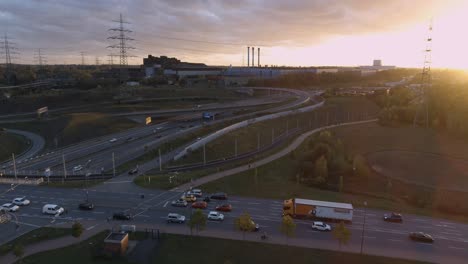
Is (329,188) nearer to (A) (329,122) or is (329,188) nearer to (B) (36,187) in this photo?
(B) (36,187)

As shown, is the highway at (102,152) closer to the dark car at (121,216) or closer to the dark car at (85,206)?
the dark car at (85,206)

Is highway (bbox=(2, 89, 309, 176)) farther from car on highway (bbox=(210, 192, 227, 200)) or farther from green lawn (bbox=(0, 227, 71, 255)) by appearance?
car on highway (bbox=(210, 192, 227, 200))

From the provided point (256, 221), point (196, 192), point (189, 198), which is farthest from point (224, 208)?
point (196, 192)

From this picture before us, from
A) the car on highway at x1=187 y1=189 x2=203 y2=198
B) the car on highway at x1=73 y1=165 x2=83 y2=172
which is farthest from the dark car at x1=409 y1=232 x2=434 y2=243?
the car on highway at x1=73 y1=165 x2=83 y2=172

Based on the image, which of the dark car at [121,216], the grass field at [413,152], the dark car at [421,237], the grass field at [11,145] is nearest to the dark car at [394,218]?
the dark car at [421,237]

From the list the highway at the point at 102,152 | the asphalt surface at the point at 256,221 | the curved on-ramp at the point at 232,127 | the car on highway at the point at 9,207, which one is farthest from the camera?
the curved on-ramp at the point at 232,127

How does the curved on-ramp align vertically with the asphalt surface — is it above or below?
above
